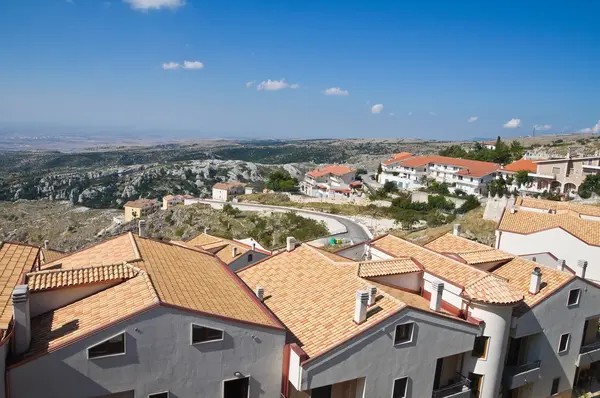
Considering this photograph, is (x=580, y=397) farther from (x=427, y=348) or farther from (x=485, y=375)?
(x=427, y=348)

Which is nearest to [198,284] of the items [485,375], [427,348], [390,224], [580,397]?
[427,348]

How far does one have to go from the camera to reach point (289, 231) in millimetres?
73750

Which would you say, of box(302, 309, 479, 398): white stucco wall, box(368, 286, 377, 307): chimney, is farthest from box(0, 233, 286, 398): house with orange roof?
box(368, 286, 377, 307): chimney

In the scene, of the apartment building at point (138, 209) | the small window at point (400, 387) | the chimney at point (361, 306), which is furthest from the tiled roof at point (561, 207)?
the apartment building at point (138, 209)

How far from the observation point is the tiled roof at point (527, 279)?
20.0m

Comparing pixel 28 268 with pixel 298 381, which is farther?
pixel 28 268

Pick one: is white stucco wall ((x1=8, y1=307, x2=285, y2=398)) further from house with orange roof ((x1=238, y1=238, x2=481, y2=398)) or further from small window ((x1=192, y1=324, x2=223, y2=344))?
house with orange roof ((x1=238, y1=238, x2=481, y2=398))

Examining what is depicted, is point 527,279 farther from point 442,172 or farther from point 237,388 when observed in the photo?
point 442,172

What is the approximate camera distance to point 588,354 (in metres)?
24.2

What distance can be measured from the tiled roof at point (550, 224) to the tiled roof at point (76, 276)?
102ft

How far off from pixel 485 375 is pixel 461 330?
10.9ft

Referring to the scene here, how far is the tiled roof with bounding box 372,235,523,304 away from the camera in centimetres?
1792

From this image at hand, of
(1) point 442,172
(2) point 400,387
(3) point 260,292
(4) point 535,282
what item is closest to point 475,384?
(2) point 400,387

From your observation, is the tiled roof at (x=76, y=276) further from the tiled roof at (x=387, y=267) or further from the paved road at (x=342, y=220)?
the paved road at (x=342, y=220)
